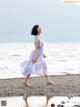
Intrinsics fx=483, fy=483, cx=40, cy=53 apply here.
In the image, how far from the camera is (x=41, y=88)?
34.7 feet

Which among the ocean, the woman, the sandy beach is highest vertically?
the woman

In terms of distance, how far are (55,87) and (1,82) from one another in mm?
1721

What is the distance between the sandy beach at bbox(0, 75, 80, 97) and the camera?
9.84 metres

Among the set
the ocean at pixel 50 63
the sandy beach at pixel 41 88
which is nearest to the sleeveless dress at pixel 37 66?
the sandy beach at pixel 41 88

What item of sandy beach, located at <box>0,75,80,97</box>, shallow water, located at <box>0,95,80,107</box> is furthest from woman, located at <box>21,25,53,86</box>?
shallow water, located at <box>0,95,80,107</box>

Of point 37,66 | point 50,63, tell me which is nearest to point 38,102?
point 37,66

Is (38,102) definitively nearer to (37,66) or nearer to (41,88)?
(41,88)

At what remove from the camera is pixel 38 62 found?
11461mm

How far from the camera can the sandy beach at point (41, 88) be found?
984cm

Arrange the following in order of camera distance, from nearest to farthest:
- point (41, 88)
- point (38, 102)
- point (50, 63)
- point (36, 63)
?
point (38, 102) < point (41, 88) < point (36, 63) < point (50, 63)

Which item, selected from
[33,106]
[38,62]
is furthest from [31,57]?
[33,106]

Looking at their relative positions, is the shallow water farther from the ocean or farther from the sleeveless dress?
the ocean

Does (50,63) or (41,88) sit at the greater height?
(41,88)

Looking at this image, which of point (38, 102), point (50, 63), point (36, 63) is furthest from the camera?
point (50, 63)
